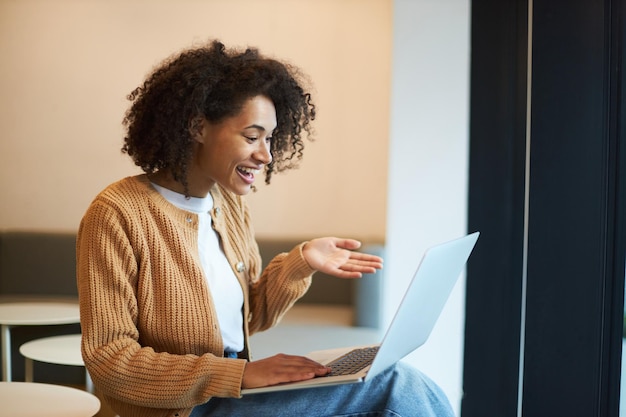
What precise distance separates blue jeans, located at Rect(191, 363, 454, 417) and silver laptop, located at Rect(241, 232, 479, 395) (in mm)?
49

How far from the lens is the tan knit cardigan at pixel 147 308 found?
1387 mm

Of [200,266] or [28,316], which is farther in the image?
[28,316]

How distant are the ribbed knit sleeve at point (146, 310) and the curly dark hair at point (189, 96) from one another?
8 cm

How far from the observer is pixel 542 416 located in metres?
2.12

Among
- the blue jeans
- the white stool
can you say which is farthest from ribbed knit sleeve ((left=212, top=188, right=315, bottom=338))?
the white stool

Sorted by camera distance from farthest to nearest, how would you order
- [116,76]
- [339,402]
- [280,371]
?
[116,76] < [339,402] < [280,371]

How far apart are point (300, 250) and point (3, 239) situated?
2678 mm

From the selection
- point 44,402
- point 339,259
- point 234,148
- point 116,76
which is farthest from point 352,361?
point 116,76

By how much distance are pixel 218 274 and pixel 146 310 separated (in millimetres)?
196

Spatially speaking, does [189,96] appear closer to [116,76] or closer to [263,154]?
[263,154]

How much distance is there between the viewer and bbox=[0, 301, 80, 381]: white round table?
2.84 m

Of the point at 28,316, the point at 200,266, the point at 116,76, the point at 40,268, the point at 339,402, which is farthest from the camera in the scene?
the point at 116,76

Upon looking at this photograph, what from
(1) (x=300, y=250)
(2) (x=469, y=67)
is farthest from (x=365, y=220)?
(1) (x=300, y=250)

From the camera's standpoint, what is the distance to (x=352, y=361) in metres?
1.45
